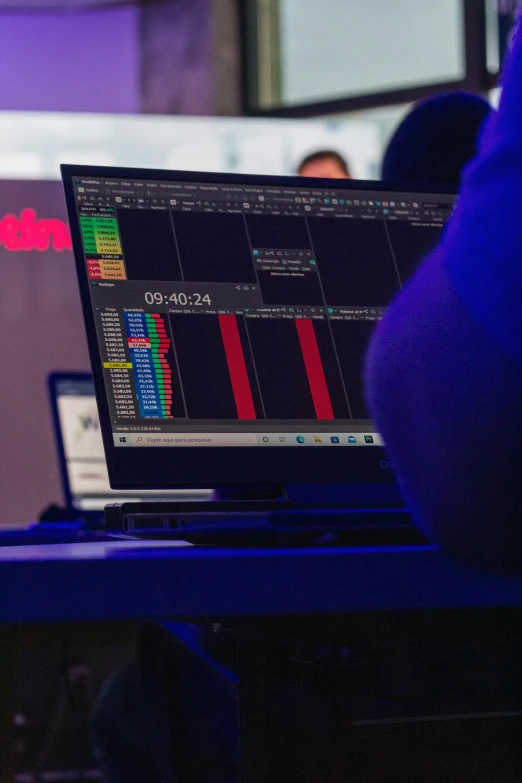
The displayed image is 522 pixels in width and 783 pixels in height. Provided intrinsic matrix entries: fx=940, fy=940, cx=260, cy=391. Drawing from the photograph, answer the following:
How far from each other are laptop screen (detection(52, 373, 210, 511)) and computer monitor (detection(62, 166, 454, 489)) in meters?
1.33

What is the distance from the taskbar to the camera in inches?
37.8

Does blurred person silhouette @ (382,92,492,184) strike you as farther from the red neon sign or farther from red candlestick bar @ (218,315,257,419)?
the red neon sign

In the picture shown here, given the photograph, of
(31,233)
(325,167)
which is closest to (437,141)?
(31,233)

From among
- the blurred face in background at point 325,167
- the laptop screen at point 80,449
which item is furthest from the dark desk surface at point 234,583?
the blurred face in background at point 325,167

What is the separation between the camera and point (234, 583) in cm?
59

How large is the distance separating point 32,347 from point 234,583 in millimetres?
3262

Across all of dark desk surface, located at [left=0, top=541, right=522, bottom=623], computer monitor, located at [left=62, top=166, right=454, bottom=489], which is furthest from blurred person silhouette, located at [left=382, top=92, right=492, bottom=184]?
dark desk surface, located at [left=0, top=541, right=522, bottom=623]

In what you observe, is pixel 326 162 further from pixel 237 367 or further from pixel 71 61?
pixel 237 367

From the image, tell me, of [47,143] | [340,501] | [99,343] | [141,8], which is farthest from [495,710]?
[141,8]

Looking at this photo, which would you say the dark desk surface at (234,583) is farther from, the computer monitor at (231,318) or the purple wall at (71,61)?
the purple wall at (71,61)

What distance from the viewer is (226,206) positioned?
1077 mm

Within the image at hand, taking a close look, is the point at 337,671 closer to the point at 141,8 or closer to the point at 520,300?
the point at 520,300

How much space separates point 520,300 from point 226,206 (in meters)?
0.66

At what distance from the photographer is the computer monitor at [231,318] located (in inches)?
38.4
